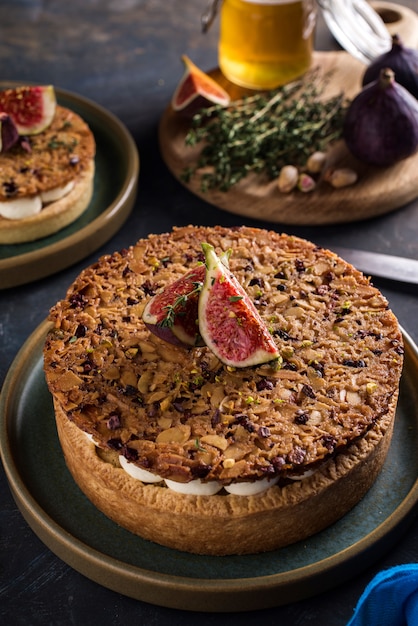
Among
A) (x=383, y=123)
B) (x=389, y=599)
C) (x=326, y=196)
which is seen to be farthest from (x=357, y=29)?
(x=389, y=599)

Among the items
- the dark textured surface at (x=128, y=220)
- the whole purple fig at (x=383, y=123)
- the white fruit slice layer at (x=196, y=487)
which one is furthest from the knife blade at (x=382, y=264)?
the white fruit slice layer at (x=196, y=487)

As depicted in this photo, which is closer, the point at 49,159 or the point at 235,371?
the point at 235,371

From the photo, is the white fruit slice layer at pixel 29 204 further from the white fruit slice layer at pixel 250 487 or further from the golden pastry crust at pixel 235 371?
the white fruit slice layer at pixel 250 487

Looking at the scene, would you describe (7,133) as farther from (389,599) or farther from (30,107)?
(389,599)

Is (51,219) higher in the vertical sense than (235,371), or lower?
lower

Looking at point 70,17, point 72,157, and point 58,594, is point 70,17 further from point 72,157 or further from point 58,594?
point 58,594

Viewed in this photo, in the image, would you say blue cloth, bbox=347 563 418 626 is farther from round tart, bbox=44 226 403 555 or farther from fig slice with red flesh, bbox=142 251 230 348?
fig slice with red flesh, bbox=142 251 230 348

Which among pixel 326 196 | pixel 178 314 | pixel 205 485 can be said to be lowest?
pixel 326 196
